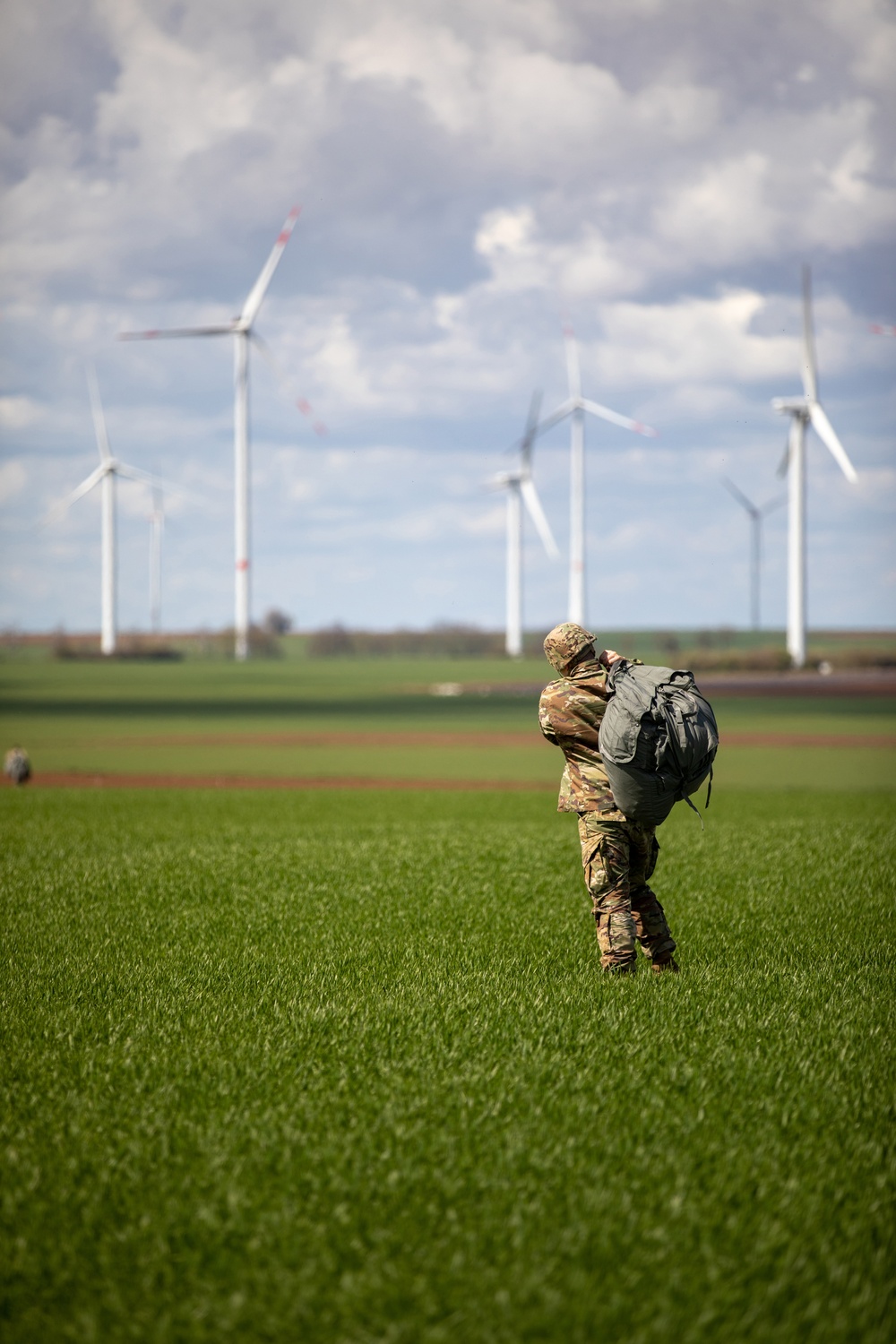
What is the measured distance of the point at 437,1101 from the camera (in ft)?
21.4

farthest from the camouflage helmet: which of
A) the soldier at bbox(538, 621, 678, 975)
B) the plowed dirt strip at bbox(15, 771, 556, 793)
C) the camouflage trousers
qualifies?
the plowed dirt strip at bbox(15, 771, 556, 793)

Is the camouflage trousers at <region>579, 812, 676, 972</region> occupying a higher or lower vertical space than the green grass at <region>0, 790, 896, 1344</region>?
higher

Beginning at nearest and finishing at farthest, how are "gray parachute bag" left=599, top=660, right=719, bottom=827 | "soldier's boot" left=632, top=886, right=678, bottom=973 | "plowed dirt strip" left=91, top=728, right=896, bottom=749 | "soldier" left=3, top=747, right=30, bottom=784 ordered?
1. "gray parachute bag" left=599, top=660, right=719, bottom=827
2. "soldier's boot" left=632, top=886, right=678, bottom=973
3. "soldier" left=3, top=747, right=30, bottom=784
4. "plowed dirt strip" left=91, top=728, right=896, bottom=749

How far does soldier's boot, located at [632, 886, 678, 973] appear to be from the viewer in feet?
29.3

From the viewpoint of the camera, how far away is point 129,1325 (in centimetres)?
448

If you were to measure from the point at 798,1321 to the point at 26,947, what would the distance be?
24.8ft

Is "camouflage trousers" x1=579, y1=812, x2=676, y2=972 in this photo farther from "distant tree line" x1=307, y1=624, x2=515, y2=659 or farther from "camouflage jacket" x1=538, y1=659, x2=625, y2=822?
"distant tree line" x1=307, y1=624, x2=515, y2=659

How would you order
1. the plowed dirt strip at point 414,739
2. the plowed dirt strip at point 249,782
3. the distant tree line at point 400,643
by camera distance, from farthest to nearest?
the distant tree line at point 400,643 < the plowed dirt strip at point 414,739 < the plowed dirt strip at point 249,782

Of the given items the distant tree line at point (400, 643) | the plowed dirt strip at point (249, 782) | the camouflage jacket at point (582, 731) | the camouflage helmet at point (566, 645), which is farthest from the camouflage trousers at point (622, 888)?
the distant tree line at point (400, 643)

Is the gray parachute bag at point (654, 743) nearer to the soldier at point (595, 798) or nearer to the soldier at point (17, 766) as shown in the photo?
the soldier at point (595, 798)

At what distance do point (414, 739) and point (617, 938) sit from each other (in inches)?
1366

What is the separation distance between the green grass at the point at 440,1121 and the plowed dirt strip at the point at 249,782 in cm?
1599

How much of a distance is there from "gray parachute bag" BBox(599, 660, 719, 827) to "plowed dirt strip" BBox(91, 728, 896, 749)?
32330 mm

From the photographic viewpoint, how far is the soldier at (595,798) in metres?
8.43
